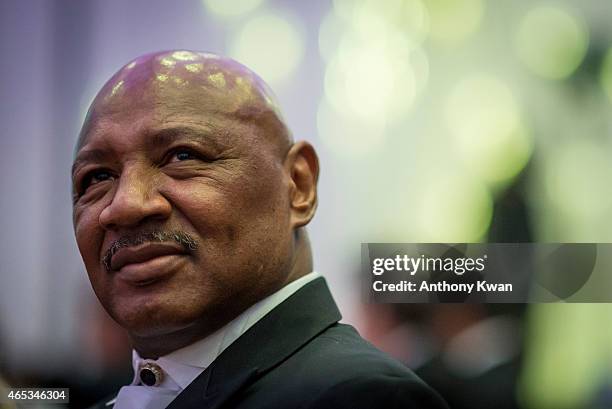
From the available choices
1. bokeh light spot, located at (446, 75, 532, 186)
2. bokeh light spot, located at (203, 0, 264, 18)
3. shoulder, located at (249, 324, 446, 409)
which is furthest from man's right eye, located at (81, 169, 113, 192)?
bokeh light spot, located at (446, 75, 532, 186)

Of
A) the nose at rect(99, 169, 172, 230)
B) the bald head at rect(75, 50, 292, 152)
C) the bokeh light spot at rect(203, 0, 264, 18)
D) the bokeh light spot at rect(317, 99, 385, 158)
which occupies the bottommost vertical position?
the nose at rect(99, 169, 172, 230)

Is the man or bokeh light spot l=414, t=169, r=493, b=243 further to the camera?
bokeh light spot l=414, t=169, r=493, b=243

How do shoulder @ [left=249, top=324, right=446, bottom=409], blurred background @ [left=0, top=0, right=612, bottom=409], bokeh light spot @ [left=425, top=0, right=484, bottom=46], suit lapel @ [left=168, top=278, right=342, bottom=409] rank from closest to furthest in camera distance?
shoulder @ [left=249, top=324, right=446, bottom=409], suit lapel @ [left=168, top=278, right=342, bottom=409], blurred background @ [left=0, top=0, right=612, bottom=409], bokeh light spot @ [left=425, top=0, right=484, bottom=46]

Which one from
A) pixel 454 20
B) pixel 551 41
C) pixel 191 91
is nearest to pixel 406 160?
pixel 454 20

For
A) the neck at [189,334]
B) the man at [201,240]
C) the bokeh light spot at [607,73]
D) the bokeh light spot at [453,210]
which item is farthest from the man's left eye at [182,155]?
the bokeh light spot at [607,73]

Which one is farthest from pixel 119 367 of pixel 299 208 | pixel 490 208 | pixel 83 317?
pixel 490 208

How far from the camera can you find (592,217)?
7.63ft

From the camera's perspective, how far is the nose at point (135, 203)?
163 centimetres

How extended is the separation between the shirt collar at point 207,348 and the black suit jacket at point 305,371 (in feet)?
0.09

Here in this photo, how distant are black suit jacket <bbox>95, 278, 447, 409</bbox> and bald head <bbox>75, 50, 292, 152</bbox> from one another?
382mm

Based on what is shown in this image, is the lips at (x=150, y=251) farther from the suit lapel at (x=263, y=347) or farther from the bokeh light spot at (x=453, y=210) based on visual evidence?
the bokeh light spot at (x=453, y=210)

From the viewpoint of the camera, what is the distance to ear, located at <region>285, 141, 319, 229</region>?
1841 mm

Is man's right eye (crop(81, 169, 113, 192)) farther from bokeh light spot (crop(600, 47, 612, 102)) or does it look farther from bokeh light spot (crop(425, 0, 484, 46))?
bokeh light spot (crop(600, 47, 612, 102))

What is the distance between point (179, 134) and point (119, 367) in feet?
3.46
